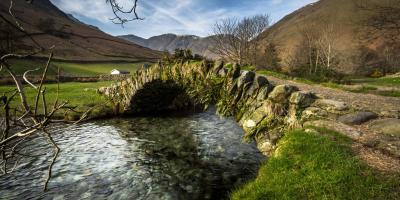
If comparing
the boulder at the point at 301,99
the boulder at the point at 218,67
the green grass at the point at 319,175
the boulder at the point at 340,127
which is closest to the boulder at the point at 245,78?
the boulder at the point at 218,67

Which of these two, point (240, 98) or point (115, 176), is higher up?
point (240, 98)

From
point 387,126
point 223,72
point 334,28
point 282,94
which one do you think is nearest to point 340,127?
point 387,126

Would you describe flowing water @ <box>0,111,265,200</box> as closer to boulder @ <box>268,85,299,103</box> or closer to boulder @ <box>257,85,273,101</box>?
boulder @ <box>257,85,273,101</box>

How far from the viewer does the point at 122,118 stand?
25062mm

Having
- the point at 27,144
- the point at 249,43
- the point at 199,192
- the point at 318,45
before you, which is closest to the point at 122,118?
the point at 27,144

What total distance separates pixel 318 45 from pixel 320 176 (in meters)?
61.6

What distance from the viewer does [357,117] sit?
31.1 feet

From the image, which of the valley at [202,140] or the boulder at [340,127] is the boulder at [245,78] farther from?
the boulder at [340,127]

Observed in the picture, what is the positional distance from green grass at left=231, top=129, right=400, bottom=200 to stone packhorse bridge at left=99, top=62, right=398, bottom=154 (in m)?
1.32

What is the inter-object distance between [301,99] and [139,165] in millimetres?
7336

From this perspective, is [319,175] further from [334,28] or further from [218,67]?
[334,28]

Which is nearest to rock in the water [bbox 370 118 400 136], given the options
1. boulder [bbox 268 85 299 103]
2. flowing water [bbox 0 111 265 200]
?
boulder [bbox 268 85 299 103]

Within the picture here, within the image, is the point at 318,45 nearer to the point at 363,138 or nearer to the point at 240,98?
the point at 240,98

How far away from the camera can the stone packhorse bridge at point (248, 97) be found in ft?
34.6
